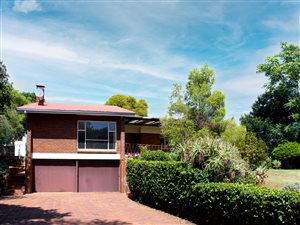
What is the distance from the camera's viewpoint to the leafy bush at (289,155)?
2939cm

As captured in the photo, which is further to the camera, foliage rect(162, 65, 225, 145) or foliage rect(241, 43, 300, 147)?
foliage rect(241, 43, 300, 147)

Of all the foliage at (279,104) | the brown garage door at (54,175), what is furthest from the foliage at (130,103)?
the brown garage door at (54,175)

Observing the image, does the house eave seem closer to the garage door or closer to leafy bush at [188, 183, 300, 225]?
the garage door

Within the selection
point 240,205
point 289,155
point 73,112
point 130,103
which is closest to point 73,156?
point 73,112

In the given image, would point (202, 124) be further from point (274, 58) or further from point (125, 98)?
point (125, 98)

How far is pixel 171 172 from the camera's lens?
14.4 m

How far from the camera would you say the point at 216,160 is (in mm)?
13352

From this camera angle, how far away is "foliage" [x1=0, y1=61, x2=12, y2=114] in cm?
1858

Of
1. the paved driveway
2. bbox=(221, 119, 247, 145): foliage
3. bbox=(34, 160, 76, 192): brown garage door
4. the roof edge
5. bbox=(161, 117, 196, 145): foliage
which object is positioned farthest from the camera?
bbox=(161, 117, 196, 145): foliage

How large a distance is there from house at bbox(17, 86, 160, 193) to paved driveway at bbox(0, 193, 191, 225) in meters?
2.65

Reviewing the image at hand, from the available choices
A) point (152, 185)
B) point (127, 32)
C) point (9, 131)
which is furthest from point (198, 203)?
point (9, 131)

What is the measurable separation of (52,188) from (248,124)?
24182 mm

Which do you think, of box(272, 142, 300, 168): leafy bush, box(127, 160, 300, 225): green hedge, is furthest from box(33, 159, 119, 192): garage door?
box(272, 142, 300, 168): leafy bush

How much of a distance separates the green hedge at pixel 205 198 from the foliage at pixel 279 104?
926 inches
